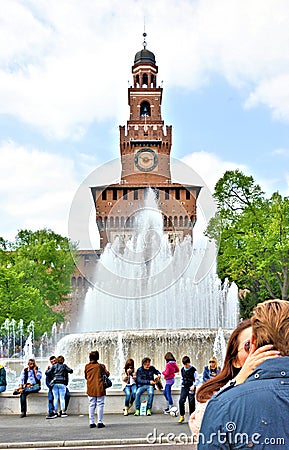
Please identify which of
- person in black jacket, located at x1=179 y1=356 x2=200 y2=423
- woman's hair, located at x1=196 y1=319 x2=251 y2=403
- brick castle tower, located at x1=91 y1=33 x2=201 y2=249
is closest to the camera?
woman's hair, located at x1=196 y1=319 x2=251 y2=403

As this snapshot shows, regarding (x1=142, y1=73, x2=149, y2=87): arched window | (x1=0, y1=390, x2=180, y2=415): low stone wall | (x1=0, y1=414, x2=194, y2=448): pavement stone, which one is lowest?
(x1=0, y1=414, x2=194, y2=448): pavement stone

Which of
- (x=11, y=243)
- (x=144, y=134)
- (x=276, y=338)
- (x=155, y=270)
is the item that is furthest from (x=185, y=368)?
(x=144, y=134)

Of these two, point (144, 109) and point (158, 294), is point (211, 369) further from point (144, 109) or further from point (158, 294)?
point (144, 109)

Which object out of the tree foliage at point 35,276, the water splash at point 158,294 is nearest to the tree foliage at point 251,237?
the water splash at point 158,294

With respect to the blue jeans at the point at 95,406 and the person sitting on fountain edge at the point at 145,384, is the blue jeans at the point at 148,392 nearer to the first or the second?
the person sitting on fountain edge at the point at 145,384

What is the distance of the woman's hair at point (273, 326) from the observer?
2.34 m

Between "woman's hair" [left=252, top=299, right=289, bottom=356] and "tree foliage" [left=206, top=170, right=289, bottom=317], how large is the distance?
1256 inches

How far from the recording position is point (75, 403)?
12719 millimetres

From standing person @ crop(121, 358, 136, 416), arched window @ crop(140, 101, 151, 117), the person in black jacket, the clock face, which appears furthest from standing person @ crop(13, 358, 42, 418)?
arched window @ crop(140, 101, 151, 117)

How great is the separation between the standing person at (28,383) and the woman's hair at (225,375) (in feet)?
33.3

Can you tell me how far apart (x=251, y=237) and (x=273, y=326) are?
A: 33140mm

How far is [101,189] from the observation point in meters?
61.2

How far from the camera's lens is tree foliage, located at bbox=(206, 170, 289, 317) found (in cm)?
3453

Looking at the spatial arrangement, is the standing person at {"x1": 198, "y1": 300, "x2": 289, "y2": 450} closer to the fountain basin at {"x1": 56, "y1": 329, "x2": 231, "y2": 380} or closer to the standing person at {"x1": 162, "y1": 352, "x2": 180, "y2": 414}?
the standing person at {"x1": 162, "y1": 352, "x2": 180, "y2": 414}
